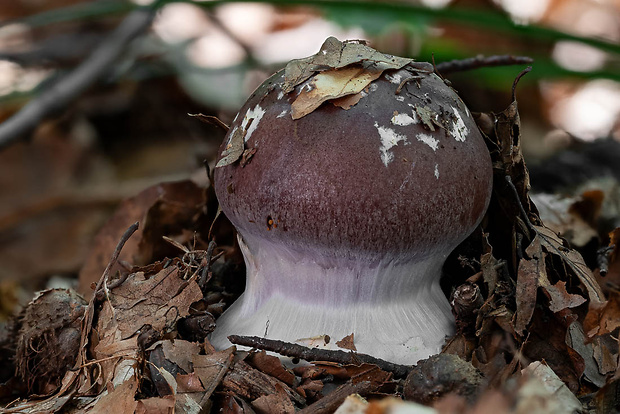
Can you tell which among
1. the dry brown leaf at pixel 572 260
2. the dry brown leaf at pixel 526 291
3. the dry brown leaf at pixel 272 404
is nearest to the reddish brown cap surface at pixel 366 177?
the dry brown leaf at pixel 526 291

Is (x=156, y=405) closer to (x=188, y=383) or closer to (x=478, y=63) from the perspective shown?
(x=188, y=383)

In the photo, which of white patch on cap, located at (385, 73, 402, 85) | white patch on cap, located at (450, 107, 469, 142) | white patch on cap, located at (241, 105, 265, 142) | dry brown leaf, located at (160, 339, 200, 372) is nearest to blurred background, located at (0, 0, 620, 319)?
white patch on cap, located at (450, 107, 469, 142)

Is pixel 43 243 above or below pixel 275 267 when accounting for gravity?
below

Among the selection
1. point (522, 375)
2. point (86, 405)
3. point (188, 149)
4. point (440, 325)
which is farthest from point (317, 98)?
point (188, 149)

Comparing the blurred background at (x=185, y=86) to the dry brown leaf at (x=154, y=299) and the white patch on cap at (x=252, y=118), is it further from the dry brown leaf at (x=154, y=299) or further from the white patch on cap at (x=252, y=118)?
the white patch on cap at (x=252, y=118)

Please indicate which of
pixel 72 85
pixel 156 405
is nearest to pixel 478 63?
pixel 156 405

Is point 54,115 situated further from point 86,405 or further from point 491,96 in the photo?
point 491,96
